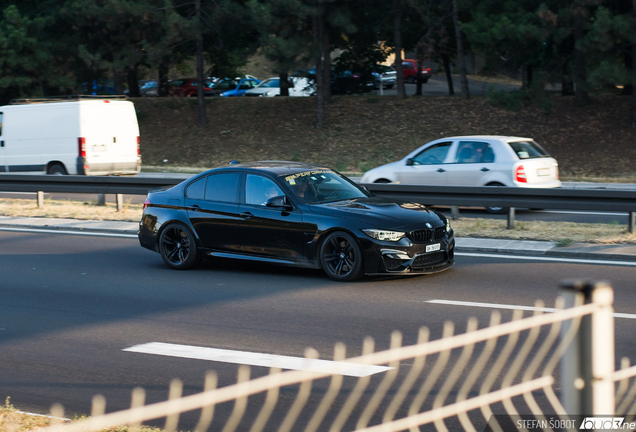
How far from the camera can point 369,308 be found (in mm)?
7637

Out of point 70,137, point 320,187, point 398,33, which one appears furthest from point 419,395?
point 398,33

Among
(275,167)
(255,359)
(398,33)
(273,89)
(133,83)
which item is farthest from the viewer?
(273,89)

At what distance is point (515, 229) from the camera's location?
40.8 ft

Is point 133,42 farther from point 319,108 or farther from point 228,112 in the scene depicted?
point 319,108

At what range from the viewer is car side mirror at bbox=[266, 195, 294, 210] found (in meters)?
9.37

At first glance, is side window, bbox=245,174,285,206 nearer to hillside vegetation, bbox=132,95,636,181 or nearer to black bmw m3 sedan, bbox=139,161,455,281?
black bmw m3 sedan, bbox=139,161,455,281

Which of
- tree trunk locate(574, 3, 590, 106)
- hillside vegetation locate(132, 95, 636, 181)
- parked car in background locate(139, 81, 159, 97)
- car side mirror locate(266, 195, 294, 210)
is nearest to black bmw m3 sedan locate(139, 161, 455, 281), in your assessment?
car side mirror locate(266, 195, 294, 210)

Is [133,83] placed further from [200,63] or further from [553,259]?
[553,259]

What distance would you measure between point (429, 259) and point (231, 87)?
3523 centimetres

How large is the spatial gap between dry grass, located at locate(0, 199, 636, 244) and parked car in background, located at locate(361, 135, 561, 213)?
1.55 meters

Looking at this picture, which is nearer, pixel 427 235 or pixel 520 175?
pixel 427 235

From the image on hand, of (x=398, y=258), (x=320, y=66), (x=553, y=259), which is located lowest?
(x=553, y=259)

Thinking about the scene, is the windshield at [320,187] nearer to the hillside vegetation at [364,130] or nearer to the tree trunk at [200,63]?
the hillside vegetation at [364,130]

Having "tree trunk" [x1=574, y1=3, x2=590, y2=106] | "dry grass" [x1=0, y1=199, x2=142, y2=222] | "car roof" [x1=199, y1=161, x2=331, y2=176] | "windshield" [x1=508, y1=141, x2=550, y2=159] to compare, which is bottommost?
"dry grass" [x1=0, y1=199, x2=142, y2=222]
